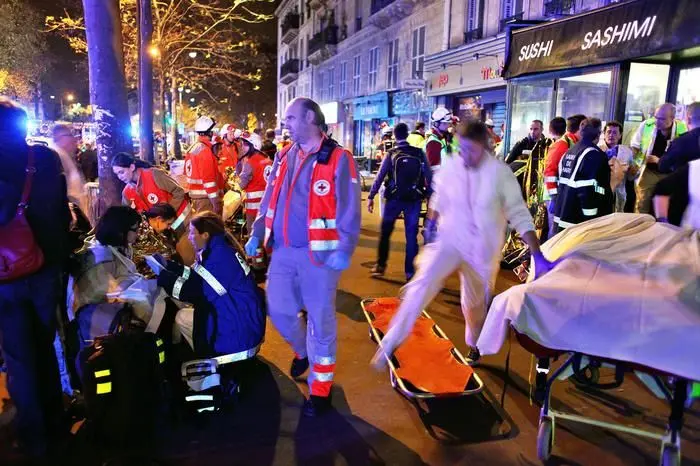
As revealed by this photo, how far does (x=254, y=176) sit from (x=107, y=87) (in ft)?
6.41

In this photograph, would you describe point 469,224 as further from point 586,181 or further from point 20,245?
point 20,245

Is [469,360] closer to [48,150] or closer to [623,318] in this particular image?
[623,318]

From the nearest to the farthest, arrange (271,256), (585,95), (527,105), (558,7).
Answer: (271,256)
(585,95)
(527,105)
(558,7)

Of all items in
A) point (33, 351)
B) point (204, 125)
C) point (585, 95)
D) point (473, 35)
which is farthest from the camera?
point (473, 35)

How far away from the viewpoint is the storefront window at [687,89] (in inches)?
327

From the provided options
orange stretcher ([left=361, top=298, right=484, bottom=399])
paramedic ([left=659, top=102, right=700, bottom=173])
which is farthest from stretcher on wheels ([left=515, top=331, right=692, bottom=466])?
paramedic ([left=659, top=102, right=700, bottom=173])

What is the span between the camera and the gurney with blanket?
250 centimetres

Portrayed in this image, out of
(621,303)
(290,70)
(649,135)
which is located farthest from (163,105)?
(290,70)

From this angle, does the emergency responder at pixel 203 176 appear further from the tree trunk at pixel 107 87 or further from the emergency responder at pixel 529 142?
the emergency responder at pixel 529 142

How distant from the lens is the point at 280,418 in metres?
3.62

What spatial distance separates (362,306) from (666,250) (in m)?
3.21

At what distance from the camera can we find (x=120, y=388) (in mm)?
3121

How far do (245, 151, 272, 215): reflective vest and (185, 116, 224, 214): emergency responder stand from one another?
0.41m

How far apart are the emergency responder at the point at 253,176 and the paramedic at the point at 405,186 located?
1470mm
